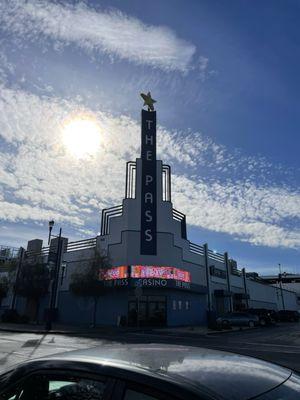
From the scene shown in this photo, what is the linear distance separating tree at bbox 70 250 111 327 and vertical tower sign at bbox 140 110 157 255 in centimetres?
400

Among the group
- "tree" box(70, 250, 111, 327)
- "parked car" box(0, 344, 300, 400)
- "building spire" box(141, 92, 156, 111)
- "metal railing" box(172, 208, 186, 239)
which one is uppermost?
"building spire" box(141, 92, 156, 111)

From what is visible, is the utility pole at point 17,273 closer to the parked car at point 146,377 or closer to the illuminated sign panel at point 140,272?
the illuminated sign panel at point 140,272

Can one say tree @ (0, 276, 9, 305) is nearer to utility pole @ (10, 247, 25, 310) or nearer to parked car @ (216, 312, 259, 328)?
utility pole @ (10, 247, 25, 310)

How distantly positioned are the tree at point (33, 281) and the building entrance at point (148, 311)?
1039cm

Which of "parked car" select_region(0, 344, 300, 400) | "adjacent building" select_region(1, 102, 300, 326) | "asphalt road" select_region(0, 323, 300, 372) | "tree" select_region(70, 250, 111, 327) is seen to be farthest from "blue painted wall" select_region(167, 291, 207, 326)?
"parked car" select_region(0, 344, 300, 400)

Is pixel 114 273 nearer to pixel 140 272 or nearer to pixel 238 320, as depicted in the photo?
pixel 140 272

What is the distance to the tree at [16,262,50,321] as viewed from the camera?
41000 mm

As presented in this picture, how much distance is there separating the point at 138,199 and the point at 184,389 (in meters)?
Result: 37.8

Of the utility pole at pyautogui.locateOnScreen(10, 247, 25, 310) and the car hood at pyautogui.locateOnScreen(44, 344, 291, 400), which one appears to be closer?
the car hood at pyautogui.locateOnScreen(44, 344, 291, 400)

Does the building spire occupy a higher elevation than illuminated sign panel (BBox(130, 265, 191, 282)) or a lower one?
higher

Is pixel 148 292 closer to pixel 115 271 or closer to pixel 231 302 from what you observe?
pixel 115 271

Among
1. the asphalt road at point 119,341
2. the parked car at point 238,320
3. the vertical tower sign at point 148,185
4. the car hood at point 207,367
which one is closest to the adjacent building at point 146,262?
the vertical tower sign at point 148,185

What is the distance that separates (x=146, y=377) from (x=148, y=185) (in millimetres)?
38161

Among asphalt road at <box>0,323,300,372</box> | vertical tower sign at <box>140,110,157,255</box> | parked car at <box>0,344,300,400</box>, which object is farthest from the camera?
vertical tower sign at <box>140,110,157,255</box>
